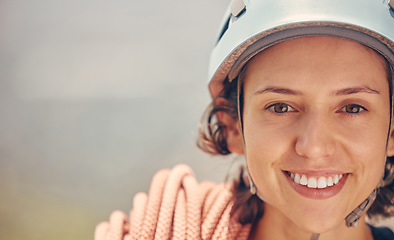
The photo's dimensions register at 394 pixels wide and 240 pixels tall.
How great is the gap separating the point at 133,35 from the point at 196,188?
1.49m

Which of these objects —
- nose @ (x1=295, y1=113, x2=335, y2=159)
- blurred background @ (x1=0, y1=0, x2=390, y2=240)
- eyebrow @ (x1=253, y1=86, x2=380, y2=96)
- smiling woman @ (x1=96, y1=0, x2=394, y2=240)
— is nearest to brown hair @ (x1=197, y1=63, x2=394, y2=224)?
smiling woman @ (x1=96, y1=0, x2=394, y2=240)

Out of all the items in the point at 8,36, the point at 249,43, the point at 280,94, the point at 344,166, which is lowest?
the point at 344,166

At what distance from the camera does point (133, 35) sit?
2973 mm

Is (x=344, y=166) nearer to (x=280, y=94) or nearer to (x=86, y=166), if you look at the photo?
(x=280, y=94)

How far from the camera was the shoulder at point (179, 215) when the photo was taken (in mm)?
1696

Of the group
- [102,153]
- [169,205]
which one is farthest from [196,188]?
[102,153]

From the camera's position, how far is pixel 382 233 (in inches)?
72.4

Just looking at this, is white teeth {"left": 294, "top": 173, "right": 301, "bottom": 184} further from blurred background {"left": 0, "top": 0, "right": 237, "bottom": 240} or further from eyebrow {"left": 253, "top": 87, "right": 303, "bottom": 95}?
blurred background {"left": 0, "top": 0, "right": 237, "bottom": 240}

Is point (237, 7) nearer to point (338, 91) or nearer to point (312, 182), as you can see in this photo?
point (338, 91)

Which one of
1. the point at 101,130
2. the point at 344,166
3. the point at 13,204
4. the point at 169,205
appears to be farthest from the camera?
the point at 101,130

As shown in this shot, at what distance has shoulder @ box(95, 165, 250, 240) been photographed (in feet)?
5.57

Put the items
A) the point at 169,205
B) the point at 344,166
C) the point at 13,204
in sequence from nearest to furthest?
the point at 344,166
the point at 169,205
the point at 13,204

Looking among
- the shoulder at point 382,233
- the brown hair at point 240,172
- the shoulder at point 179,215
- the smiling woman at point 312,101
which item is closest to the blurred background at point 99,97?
the brown hair at point 240,172

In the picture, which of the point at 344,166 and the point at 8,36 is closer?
the point at 344,166
